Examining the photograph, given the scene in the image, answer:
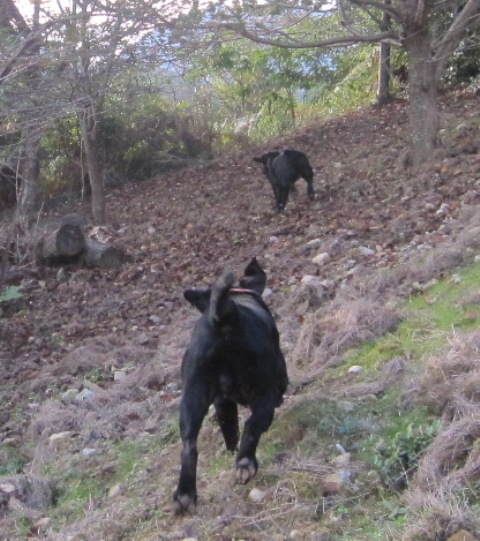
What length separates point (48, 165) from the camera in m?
19.7

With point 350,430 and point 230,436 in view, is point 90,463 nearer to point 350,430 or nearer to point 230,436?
point 230,436

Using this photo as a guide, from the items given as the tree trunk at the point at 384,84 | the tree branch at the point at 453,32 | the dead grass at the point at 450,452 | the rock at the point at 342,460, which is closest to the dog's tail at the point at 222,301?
the rock at the point at 342,460

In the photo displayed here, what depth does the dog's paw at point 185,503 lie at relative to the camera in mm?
4789

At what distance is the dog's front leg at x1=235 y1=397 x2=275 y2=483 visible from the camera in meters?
4.78

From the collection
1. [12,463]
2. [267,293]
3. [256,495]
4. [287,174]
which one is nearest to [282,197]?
[287,174]

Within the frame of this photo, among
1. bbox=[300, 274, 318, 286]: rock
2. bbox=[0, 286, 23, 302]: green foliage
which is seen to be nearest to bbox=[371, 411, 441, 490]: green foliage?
bbox=[300, 274, 318, 286]: rock

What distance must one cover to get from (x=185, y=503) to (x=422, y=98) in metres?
9.91

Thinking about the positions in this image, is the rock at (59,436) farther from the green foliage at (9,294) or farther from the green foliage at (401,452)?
the green foliage at (9,294)

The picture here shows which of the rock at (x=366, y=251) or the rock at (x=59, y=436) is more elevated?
the rock at (x=366, y=251)

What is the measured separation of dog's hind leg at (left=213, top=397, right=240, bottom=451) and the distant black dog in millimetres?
8195

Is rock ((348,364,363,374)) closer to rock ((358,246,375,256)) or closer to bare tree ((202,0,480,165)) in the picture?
rock ((358,246,375,256))

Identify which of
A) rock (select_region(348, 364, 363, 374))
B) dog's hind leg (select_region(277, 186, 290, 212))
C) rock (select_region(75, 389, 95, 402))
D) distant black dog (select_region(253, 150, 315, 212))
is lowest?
rock (select_region(75, 389, 95, 402))

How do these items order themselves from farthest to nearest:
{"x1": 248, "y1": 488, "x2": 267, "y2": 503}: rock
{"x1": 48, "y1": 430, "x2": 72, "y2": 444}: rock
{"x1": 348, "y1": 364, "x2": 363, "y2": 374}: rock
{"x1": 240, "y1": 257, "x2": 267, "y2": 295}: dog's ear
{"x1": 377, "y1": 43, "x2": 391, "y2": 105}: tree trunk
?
{"x1": 377, "y1": 43, "x2": 391, "y2": 105}: tree trunk < {"x1": 48, "y1": 430, "x2": 72, "y2": 444}: rock < {"x1": 348, "y1": 364, "x2": 363, "y2": 374}: rock < {"x1": 240, "y1": 257, "x2": 267, "y2": 295}: dog's ear < {"x1": 248, "y1": 488, "x2": 267, "y2": 503}: rock

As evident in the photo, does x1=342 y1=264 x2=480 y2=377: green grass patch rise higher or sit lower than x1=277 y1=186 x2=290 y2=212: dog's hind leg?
lower
